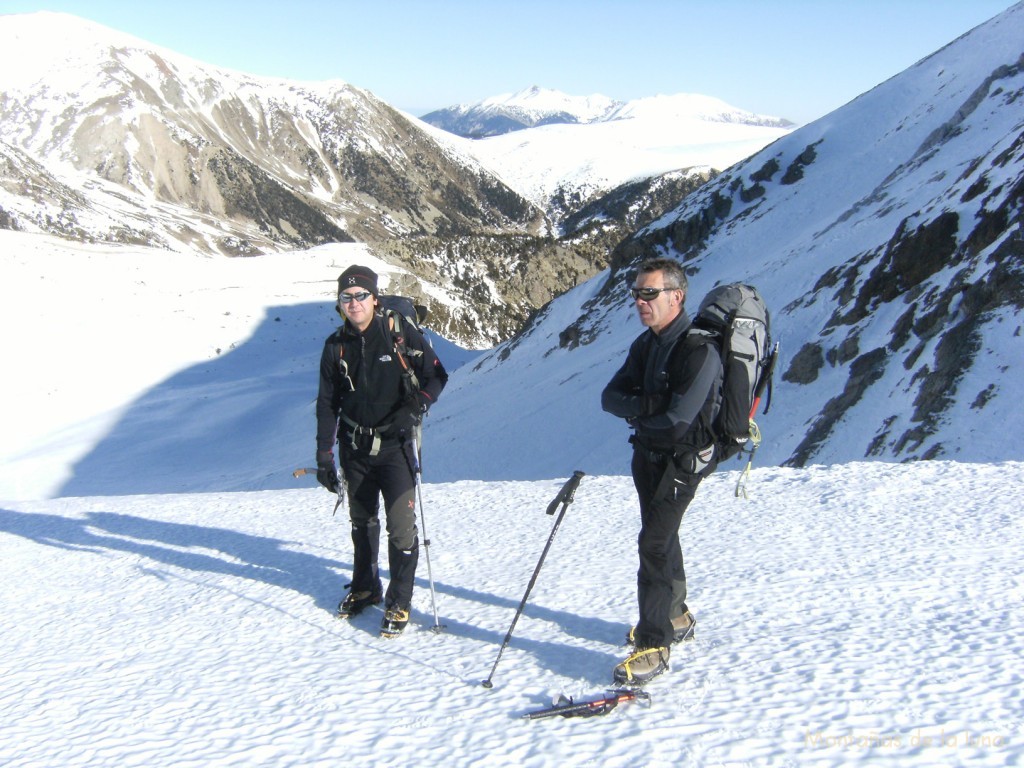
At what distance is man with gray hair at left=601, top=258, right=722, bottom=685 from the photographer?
4094 millimetres

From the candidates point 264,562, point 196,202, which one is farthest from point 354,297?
point 196,202

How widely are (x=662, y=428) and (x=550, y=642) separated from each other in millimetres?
1774

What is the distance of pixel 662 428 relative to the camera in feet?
13.6

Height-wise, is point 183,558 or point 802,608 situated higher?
point 802,608

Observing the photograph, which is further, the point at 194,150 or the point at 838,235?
the point at 194,150

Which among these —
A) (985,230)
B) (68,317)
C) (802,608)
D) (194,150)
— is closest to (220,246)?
(194,150)

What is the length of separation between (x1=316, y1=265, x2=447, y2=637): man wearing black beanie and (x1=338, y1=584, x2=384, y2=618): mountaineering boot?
420mm

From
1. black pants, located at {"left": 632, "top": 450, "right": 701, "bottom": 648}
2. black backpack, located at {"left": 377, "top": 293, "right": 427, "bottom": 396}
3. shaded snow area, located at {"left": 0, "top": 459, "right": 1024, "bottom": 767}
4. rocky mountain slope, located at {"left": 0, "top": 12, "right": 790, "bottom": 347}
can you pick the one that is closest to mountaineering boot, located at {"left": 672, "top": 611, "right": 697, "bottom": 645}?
shaded snow area, located at {"left": 0, "top": 459, "right": 1024, "bottom": 767}

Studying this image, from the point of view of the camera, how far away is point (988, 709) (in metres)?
3.67

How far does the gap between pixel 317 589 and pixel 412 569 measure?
1397 mm

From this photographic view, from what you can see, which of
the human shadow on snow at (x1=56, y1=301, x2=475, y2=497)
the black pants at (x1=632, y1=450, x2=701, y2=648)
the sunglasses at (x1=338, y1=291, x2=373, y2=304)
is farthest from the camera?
the human shadow on snow at (x1=56, y1=301, x2=475, y2=497)

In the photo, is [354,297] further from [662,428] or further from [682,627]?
[682,627]

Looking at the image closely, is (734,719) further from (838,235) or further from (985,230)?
(838,235)

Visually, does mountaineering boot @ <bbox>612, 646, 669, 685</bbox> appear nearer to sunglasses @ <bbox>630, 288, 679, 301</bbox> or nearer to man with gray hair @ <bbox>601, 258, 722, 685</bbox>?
man with gray hair @ <bbox>601, 258, 722, 685</bbox>
